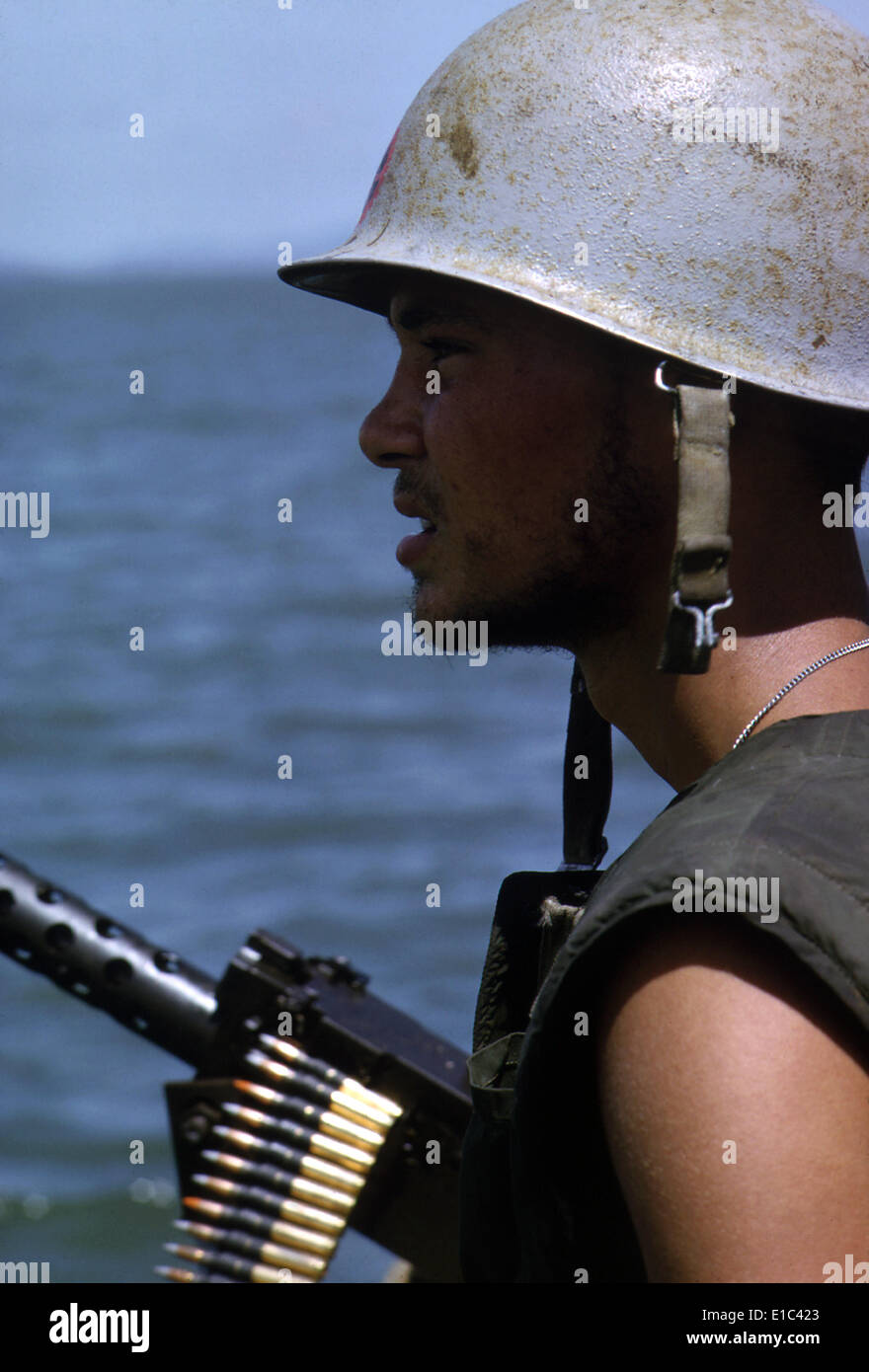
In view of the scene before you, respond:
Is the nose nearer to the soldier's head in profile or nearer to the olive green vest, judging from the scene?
the soldier's head in profile

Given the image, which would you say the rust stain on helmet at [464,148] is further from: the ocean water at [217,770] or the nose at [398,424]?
the ocean water at [217,770]

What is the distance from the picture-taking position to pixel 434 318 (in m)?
3.29

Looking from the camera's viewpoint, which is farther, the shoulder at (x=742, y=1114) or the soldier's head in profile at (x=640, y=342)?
the soldier's head in profile at (x=640, y=342)

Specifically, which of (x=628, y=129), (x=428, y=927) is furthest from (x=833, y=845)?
(x=428, y=927)

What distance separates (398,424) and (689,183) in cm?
60

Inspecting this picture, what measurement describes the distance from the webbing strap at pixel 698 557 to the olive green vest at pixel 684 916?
17cm

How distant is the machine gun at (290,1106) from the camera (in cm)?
486

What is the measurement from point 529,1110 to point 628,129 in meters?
1.52

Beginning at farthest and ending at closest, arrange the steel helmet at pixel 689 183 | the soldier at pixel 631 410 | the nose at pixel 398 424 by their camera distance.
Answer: the nose at pixel 398 424
the steel helmet at pixel 689 183
the soldier at pixel 631 410

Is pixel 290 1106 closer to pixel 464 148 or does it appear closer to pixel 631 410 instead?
pixel 631 410

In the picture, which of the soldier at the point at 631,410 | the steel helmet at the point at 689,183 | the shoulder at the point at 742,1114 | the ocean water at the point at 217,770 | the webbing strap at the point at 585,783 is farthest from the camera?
the ocean water at the point at 217,770

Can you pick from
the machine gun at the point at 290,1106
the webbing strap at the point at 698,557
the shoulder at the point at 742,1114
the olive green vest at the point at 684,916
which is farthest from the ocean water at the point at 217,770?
the shoulder at the point at 742,1114

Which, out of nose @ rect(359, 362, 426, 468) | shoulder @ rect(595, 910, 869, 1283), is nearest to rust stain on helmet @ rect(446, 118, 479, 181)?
nose @ rect(359, 362, 426, 468)

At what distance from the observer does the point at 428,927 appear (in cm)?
1534
